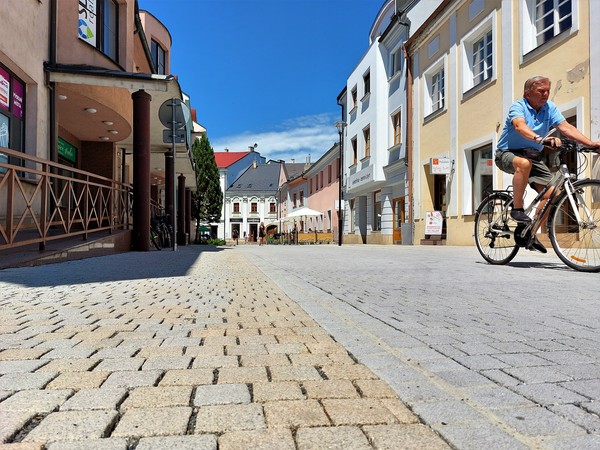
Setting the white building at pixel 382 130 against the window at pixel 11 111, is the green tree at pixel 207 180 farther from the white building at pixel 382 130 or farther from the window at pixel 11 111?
the window at pixel 11 111

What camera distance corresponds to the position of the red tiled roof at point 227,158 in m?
79.8

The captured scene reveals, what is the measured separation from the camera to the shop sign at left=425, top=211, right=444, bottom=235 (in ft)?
54.9

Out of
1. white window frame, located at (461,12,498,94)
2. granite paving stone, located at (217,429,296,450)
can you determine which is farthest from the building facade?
granite paving stone, located at (217,429,296,450)

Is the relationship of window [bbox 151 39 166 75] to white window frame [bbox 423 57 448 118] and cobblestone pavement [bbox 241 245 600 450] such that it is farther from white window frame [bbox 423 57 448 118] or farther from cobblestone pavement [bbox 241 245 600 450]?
cobblestone pavement [bbox 241 245 600 450]

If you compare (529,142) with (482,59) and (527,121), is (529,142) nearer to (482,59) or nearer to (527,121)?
(527,121)

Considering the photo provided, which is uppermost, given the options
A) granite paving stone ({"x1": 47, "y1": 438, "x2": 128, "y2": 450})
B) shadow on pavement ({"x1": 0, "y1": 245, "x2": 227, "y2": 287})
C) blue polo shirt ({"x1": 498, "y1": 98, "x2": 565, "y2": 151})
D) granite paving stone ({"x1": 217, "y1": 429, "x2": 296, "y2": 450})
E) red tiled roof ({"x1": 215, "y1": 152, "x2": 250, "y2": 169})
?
red tiled roof ({"x1": 215, "y1": 152, "x2": 250, "y2": 169})

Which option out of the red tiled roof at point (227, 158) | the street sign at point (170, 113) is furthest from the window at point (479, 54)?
the red tiled roof at point (227, 158)

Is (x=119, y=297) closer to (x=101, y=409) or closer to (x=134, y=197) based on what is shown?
(x=101, y=409)

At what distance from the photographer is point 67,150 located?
13523 millimetres

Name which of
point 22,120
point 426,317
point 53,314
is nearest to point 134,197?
point 22,120

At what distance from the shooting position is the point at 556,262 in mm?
6859

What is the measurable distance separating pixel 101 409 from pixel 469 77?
1556 centimetres

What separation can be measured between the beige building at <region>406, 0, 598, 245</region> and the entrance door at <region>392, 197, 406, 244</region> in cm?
233

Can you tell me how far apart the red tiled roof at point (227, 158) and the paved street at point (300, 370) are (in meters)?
76.6
